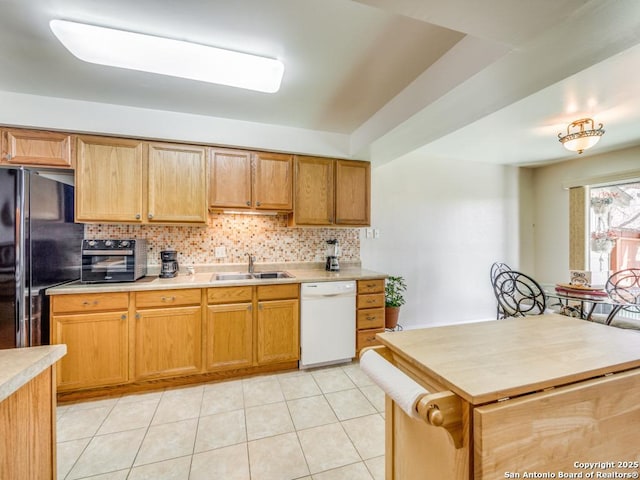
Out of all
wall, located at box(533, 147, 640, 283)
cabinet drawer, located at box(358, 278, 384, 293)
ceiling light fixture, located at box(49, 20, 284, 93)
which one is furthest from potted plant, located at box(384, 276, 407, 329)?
wall, located at box(533, 147, 640, 283)

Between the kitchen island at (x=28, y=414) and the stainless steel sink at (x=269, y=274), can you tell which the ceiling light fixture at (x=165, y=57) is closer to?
the kitchen island at (x=28, y=414)

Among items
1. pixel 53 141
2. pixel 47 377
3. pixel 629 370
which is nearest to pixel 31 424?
pixel 47 377

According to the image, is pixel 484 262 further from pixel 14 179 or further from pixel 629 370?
pixel 14 179

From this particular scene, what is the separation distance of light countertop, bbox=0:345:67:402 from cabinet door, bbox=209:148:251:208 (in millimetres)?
1831

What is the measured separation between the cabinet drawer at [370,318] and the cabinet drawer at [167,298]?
1565mm

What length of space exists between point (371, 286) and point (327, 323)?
23.7 inches

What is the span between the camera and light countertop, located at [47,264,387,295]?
211cm

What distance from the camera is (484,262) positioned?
13.7 feet

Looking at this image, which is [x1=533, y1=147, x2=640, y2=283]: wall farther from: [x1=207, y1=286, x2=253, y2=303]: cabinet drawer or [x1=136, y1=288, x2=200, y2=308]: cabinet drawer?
[x1=136, y1=288, x2=200, y2=308]: cabinet drawer

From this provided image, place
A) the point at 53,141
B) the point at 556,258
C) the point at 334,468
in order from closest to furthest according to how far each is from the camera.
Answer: the point at 334,468 < the point at 53,141 < the point at 556,258

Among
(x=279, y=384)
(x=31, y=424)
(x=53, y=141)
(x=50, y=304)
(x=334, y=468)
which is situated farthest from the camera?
(x=279, y=384)

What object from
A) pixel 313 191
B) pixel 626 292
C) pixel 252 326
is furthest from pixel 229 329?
pixel 626 292

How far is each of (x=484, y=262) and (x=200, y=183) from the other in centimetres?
406

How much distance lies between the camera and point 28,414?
2.88 ft
